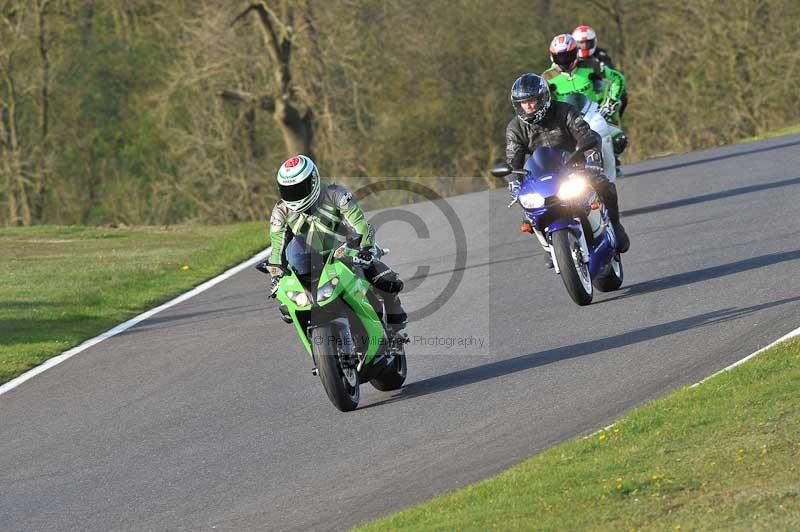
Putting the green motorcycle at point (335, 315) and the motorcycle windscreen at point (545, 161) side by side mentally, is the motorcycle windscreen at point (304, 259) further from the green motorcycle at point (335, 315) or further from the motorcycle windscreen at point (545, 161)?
the motorcycle windscreen at point (545, 161)

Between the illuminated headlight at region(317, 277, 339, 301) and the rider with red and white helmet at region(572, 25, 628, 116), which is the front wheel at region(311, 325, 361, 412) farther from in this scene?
the rider with red and white helmet at region(572, 25, 628, 116)

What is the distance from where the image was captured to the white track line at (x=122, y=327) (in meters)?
12.2

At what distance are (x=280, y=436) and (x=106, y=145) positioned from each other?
36497 millimetres

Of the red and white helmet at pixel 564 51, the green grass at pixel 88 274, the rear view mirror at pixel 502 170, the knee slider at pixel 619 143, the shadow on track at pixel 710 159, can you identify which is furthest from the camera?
the shadow on track at pixel 710 159

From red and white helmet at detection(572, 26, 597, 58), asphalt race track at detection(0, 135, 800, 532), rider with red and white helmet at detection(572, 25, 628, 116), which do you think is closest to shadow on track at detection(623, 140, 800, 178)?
rider with red and white helmet at detection(572, 25, 628, 116)

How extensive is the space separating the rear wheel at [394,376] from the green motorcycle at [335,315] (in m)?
0.33

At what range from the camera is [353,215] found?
934cm

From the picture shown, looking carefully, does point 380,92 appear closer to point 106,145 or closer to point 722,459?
point 106,145

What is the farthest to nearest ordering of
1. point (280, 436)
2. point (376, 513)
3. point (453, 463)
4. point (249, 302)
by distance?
point (249, 302) < point (280, 436) < point (453, 463) < point (376, 513)

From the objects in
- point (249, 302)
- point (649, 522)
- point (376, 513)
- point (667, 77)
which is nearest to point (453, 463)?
point (376, 513)

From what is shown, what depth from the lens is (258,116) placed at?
132 feet

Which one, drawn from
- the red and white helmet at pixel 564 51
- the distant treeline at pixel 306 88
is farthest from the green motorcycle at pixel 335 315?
the distant treeline at pixel 306 88

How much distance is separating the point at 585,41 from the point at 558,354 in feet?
24.9

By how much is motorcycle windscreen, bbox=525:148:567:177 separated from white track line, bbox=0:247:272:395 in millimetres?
4654
